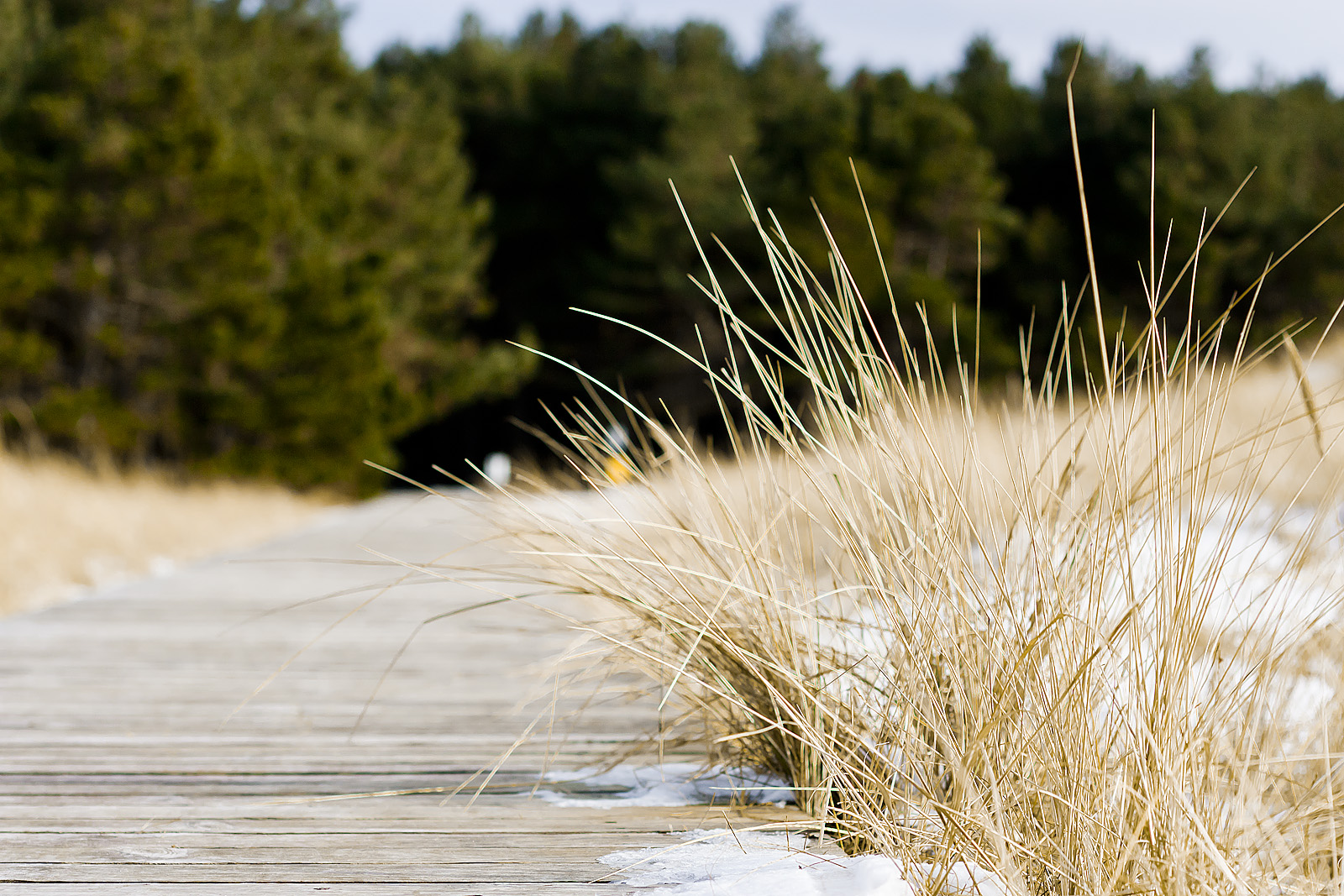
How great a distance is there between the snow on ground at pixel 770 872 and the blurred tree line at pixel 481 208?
6890mm

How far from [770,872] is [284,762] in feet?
3.60

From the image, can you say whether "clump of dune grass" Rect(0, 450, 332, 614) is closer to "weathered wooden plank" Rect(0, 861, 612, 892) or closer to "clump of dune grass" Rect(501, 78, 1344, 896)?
"weathered wooden plank" Rect(0, 861, 612, 892)

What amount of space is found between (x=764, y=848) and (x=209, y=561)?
17.1 feet

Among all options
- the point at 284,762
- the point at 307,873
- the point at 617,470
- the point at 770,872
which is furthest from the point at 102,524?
the point at 770,872

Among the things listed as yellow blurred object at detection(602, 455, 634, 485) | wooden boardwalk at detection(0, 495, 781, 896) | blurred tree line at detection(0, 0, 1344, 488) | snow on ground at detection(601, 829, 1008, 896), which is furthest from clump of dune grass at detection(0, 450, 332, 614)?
snow on ground at detection(601, 829, 1008, 896)

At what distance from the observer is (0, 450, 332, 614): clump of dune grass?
4.83m

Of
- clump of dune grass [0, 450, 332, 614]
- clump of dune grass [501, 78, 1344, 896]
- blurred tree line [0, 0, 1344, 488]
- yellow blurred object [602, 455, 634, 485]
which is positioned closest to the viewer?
clump of dune grass [501, 78, 1344, 896]

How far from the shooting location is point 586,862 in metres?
1.46

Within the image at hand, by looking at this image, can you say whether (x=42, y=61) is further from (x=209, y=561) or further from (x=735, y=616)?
(x=735, y=616)

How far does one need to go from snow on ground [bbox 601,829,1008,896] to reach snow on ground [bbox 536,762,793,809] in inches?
6.9

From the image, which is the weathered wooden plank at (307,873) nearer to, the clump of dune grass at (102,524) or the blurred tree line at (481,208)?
the clump of dune grass at (102,524)

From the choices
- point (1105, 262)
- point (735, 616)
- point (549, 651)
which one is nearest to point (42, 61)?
point (549, 651)

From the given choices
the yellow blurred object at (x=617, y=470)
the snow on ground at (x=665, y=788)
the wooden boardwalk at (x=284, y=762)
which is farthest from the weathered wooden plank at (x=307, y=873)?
the yellow blurred object at (x=617, y=470)

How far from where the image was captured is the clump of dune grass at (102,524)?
15.8 feet
